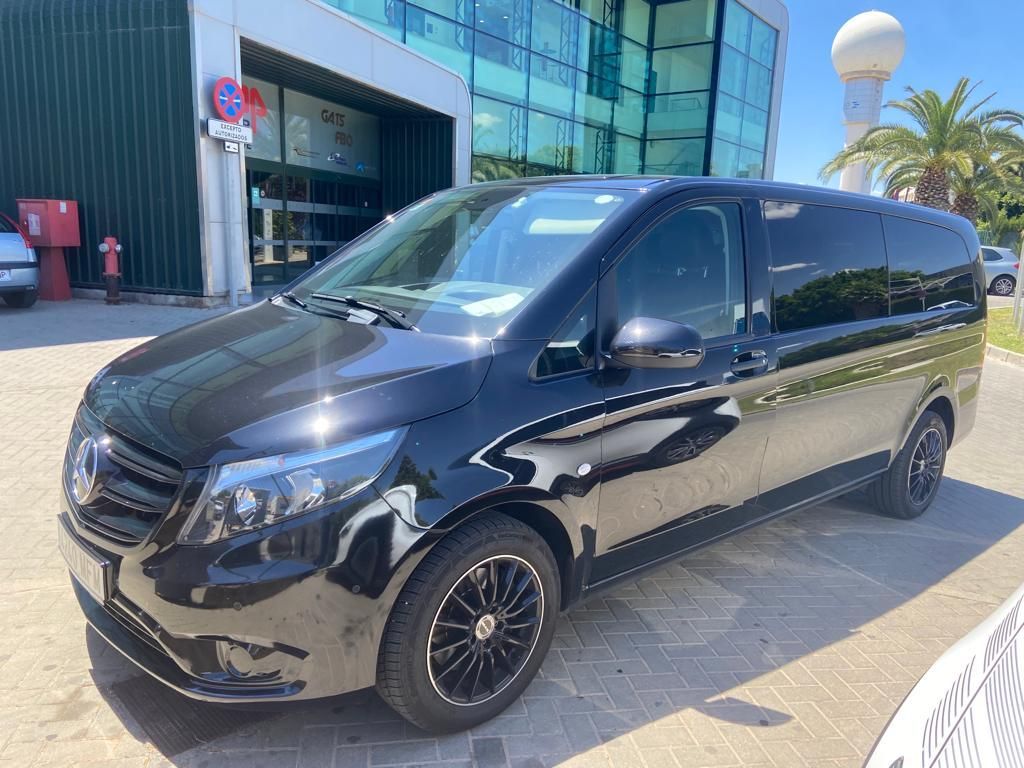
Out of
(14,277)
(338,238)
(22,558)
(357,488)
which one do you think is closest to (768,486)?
(357,488)

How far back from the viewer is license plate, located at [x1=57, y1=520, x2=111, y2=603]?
7.65 ft

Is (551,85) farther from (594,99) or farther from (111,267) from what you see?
(111,267)

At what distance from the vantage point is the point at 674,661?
3145 mm

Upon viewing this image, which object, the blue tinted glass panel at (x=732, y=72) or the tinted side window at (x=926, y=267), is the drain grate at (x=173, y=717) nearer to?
the tinted side window at (x=926, y=267)

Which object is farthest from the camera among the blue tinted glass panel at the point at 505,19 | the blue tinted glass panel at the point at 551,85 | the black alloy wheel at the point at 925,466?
the blue tinted glass panel at the point at 551,85

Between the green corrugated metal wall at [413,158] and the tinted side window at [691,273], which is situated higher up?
the green corrugated metal wall at [413,158]

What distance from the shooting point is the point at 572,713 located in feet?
9.02

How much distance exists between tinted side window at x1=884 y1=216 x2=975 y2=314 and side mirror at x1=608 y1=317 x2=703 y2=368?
7.29 ft

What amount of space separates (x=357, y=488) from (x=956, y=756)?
154 centimetres

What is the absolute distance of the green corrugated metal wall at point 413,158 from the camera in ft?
60.0

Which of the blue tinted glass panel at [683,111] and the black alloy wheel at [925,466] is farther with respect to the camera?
the blue tinted glass panel at [683,111]

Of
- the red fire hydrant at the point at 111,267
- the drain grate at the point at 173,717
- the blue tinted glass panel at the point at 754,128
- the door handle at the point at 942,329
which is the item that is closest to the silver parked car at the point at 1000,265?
the blue tinted glass panel at the point at 754,128

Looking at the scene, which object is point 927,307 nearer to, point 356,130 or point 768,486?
point 768,486

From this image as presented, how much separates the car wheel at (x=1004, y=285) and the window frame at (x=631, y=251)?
1012 inches
